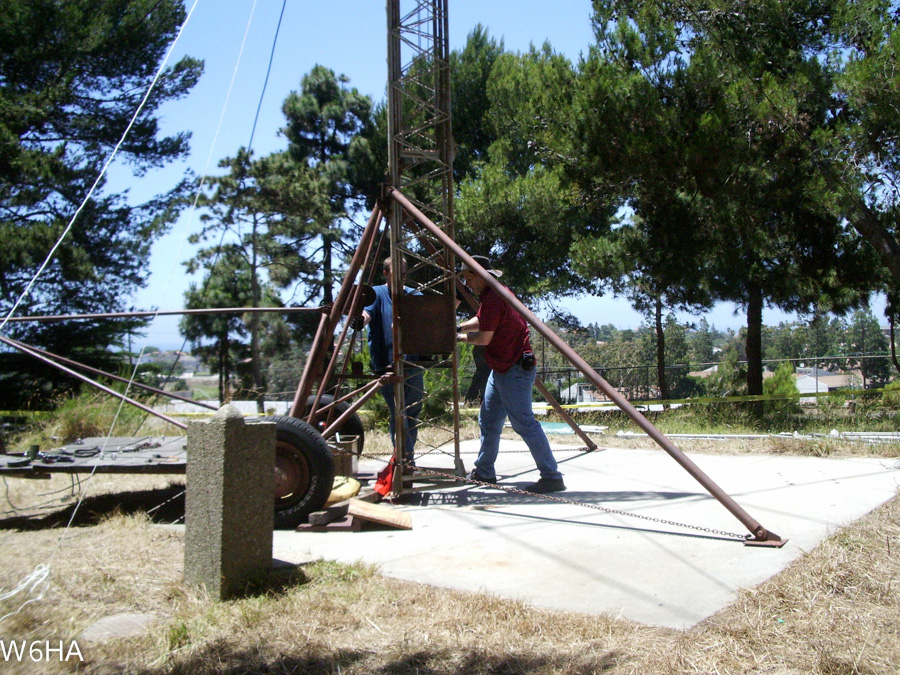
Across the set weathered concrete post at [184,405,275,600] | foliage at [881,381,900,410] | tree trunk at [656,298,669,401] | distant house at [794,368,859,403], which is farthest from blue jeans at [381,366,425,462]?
tree trunk at [656,298,669,401]

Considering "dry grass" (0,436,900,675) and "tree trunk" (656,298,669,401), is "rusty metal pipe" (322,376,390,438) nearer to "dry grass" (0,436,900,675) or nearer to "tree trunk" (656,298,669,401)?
"dry grass" (0,436,900,675)

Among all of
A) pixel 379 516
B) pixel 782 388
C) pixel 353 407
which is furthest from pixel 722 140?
pixel 379 516

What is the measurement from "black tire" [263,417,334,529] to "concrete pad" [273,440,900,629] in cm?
20

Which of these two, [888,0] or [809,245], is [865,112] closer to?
[888,0]

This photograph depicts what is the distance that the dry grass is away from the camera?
270 cm

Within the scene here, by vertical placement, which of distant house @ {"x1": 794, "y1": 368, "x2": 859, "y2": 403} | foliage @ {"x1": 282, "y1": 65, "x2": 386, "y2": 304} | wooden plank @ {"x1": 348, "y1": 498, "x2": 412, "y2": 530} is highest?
foliage @ {"x1": 282, "y1": 65, "x2": 386, "y2": 304}

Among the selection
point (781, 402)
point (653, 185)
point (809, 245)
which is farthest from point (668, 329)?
point (653, 185)

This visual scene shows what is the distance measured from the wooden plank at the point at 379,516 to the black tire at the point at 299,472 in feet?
0.73

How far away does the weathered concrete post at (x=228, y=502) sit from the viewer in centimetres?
341

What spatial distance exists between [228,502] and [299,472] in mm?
1437

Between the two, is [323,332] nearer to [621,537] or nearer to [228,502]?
[228,502]

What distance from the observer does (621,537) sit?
4.42m

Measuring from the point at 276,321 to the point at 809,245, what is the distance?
699 inches

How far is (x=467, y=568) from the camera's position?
3.85m
